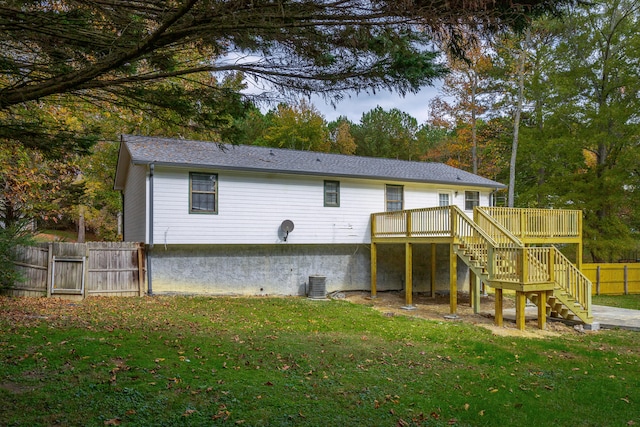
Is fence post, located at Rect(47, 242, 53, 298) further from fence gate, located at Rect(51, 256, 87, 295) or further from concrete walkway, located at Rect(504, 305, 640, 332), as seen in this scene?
concrete walkway, located at Rect(504, 305, 640, 332)

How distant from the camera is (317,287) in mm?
14781

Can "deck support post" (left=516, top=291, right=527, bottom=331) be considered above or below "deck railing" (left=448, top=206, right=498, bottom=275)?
below

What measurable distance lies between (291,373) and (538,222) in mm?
11438

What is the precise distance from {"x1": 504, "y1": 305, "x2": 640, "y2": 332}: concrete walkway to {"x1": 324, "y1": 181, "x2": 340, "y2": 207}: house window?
667 cm

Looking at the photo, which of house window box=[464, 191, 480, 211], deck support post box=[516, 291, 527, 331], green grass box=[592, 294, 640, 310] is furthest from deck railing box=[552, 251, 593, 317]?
house window box=[464, 191, 480, 211]

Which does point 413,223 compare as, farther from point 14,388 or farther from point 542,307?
point 14,388

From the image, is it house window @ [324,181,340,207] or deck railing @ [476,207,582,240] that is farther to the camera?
house window @ [324,181,340,207]

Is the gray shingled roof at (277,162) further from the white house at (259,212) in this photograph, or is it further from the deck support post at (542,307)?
the deck support post at (542,307)


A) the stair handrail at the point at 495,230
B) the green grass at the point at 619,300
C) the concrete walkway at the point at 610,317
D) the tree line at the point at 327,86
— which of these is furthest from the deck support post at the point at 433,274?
the tree line at the point at 327,86

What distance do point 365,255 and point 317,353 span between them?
993 cm

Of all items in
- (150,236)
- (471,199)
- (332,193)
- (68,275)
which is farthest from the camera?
(471,199)

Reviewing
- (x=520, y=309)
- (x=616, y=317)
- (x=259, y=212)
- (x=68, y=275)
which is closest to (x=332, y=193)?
(x=259, y=212)

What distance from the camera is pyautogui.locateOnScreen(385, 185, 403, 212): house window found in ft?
55.3

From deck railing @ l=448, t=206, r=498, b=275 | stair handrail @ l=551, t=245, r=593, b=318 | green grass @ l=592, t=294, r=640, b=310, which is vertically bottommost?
green grass @ l=592, t=294, r=640, b=310
